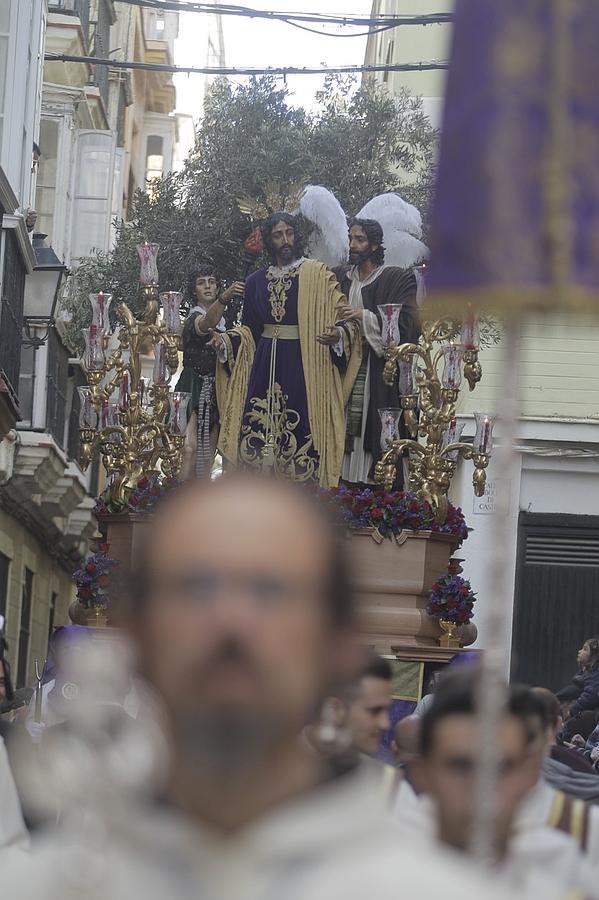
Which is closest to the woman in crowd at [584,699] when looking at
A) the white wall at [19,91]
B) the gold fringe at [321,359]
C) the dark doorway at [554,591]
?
the gold fringe at [321,359]

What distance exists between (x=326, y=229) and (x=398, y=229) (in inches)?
20.9

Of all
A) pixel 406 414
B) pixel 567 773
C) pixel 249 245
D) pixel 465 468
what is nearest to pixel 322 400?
pixel 406 414

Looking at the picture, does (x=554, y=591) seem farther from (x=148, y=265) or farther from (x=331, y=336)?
(x=148, y=265)

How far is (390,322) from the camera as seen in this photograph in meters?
12.7

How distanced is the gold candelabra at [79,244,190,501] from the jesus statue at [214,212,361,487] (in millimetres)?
455

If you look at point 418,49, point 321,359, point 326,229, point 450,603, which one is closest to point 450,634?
point 450,603

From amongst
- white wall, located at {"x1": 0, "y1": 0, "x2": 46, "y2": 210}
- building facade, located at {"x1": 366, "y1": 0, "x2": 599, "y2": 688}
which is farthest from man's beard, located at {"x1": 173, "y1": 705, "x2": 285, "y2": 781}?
building facade, located at {"x1": 366, "y1": 0, "x2": 599, "y2": 688}

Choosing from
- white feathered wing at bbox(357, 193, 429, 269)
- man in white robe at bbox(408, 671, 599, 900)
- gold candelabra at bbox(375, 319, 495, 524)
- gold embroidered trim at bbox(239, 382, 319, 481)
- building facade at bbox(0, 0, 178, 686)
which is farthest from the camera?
building facade at bbox(0, 0, 178, 686)

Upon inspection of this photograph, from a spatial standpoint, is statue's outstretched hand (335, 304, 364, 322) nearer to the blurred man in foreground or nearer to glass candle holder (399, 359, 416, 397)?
glass candle holder (399, 359, 416, 397)

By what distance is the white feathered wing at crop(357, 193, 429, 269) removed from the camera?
1378 cm

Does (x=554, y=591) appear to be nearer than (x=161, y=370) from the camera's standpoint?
No

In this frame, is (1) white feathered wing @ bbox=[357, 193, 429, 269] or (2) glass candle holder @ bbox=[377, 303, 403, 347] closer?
(2) glass candle holder @ bbox=[377, 303, 403, 347]

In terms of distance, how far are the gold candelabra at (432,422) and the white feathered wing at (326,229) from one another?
4.54ft

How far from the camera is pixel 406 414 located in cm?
1257
